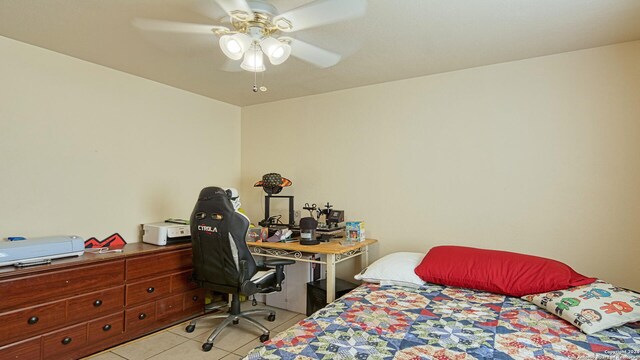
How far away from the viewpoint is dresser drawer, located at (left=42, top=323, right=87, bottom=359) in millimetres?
2279

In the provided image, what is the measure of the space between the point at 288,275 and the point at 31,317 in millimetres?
2029

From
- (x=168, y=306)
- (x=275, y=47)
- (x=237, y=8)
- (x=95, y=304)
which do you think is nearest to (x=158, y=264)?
(x=168, y=306)

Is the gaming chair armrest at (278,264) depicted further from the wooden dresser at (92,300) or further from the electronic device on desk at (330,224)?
the wooden dresser at (92,300)

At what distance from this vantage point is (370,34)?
2.38m

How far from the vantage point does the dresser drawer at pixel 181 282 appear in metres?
3.11

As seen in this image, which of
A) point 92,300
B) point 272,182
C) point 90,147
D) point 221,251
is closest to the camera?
point 92,300

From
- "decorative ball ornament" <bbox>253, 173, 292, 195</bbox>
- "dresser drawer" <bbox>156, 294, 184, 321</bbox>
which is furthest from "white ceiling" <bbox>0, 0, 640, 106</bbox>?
"dresser drawer" <bbox>156, 294, 184, 321</bbox>

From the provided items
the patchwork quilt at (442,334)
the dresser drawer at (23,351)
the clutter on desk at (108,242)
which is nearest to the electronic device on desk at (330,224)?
the patchwork quilt at (442,334)

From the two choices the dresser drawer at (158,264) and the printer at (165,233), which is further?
the printer at (165,233)

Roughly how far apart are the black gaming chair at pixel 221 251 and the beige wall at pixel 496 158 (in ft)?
4.39

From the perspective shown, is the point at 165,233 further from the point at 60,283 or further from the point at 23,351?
the point at 23,351

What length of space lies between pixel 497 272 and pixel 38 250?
10.5ft

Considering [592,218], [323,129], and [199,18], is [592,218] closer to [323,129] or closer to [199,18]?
[323,129]

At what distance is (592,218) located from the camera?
2584 mm
